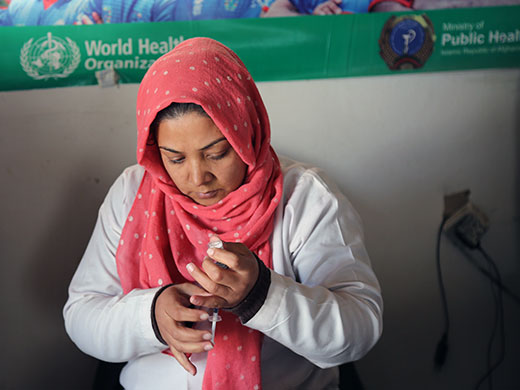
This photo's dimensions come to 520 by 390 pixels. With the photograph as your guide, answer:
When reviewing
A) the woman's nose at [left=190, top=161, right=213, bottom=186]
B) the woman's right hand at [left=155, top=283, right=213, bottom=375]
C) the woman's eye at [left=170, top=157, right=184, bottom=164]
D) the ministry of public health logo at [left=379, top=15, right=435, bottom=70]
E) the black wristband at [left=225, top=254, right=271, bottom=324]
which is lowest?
the woman's right hand at [left=155, top=283, right=213, bottom=375]

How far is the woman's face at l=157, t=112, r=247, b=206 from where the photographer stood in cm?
Answer: 100

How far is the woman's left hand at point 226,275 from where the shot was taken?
2.79 feet

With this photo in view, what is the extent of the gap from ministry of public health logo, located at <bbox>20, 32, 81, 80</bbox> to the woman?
0.45 meters

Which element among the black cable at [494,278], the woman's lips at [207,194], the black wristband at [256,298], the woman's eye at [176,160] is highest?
the woman's eye at [176,160]

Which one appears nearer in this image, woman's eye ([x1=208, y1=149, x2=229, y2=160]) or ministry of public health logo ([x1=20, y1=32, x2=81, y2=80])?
woman's eye ([x1=208, y1=149, x2=229, y2=160])

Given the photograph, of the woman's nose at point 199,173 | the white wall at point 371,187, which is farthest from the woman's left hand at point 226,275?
the white wall at point 371,187

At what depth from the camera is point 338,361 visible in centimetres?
108

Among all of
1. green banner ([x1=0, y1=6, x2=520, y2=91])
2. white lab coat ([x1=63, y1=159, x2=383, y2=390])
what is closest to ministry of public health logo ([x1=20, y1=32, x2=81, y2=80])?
green banner ([x1=0, y1=6, x2=520, y2=91])

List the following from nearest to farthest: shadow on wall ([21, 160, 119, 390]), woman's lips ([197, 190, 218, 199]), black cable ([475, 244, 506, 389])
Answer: woman's lips ([197, 190, 218, 199])
shadow on wall ([21, 160, 119, 390])
black cable ([475, 244, 506, 389])

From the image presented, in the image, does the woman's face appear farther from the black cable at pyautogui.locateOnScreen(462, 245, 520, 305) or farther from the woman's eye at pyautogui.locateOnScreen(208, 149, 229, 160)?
the black cable at pyautogui.locateOnScreen(462, 245, 520, 305)

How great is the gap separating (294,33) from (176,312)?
100 centimetres

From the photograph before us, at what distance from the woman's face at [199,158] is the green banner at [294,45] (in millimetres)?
604

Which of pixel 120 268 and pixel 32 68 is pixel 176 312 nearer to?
pixel 120 268

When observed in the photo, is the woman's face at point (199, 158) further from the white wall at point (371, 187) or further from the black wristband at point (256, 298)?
the white wall at point (371, 187)
